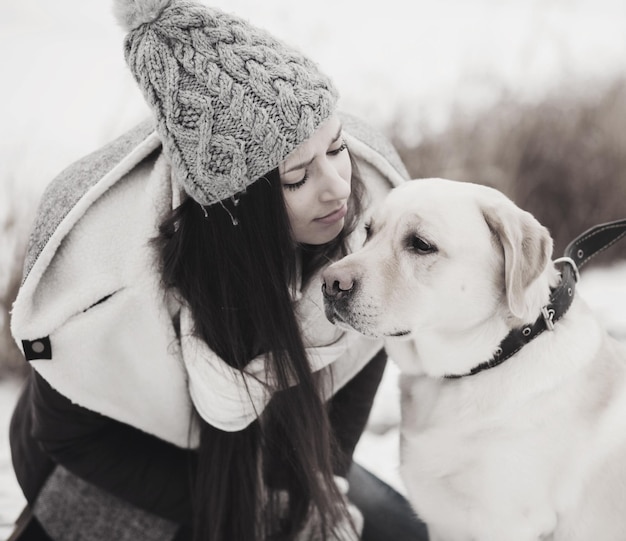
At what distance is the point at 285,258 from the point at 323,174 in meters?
0.23

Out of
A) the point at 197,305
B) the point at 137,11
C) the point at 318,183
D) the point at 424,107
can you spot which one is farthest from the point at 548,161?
the point at 137,11

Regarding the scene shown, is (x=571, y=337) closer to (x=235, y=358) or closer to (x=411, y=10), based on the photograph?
(x=235, y=358)

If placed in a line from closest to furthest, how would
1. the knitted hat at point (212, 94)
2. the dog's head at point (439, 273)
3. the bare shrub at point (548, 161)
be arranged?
the knitted hat at point (212, 94) → the dog's head at point (439, 273) → the bare shrub at point (548, 161)

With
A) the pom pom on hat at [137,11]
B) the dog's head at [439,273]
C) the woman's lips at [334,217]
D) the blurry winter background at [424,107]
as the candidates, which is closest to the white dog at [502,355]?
the dog's head at [439,273]

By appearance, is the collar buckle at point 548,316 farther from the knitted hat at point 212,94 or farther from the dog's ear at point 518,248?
the knitted hat at point 212,94

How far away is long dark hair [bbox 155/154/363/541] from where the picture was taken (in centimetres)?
154

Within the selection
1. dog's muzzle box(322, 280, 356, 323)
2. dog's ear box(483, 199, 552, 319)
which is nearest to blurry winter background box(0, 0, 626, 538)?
dog's muzzle box(322, 280, 356, 323)

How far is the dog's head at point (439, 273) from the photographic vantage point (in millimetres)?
1451

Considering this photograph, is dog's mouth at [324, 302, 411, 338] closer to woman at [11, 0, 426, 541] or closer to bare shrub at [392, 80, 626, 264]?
woman at [11, 0, 426, 541]

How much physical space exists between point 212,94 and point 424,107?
2.55m

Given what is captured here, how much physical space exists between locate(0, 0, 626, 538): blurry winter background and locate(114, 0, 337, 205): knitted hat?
156 centimetres

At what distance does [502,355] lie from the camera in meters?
1.49

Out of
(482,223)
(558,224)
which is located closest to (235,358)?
(482,223)

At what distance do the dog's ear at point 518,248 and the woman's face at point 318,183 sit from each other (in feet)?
1.17
